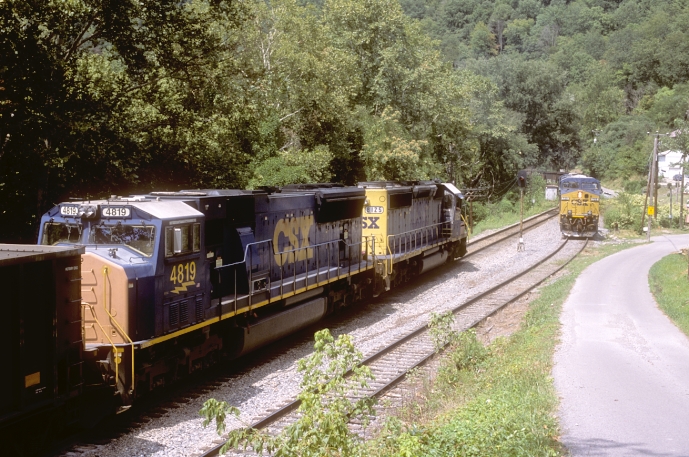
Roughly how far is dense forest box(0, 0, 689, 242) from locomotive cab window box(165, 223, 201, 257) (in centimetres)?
538

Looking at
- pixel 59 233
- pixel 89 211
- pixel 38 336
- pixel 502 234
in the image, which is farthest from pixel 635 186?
pixel 38 336

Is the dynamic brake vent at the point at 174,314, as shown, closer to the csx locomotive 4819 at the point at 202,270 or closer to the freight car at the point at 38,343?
the csx locomotive 4819 at the point at 202,270

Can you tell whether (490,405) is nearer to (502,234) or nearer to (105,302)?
(105,302)

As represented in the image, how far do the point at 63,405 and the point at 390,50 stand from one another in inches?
1376

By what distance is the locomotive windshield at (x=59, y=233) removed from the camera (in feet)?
36.9

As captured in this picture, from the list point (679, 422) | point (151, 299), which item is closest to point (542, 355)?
point (679, 422)

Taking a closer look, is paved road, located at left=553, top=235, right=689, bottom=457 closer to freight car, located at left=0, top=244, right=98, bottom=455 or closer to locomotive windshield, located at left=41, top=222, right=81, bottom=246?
freight car, located at left=0, top=244, right=98, bottom=455

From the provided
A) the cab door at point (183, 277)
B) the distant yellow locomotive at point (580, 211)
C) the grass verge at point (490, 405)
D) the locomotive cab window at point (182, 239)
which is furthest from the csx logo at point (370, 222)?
the distant yellow locomotive at point (580, 211)

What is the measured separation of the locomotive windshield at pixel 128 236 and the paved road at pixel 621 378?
7027 millimetres

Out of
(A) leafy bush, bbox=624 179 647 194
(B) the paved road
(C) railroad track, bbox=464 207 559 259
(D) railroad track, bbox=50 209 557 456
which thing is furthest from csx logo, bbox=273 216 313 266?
(A) leafy bush, bbox=624 179 647 194

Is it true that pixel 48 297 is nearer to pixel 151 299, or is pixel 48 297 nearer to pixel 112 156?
pixel 151 299

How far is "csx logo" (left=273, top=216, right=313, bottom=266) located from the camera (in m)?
15.5

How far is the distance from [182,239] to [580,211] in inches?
1193

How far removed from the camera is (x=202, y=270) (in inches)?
477
